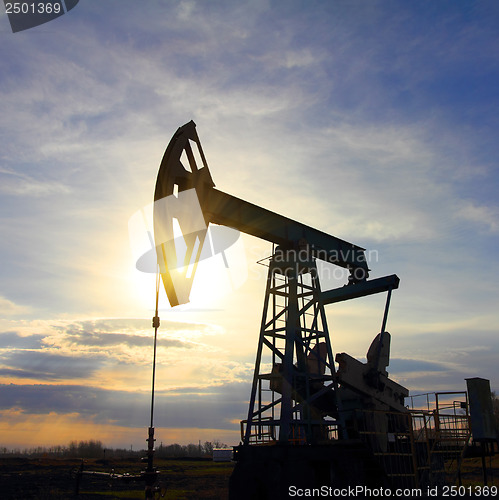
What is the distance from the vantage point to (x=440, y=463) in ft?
41.0

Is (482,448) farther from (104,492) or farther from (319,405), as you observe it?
(104,492)

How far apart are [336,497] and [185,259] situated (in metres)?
5.75

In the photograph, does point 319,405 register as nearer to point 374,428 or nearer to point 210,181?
point 374,428

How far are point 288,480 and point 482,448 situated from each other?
6.44m

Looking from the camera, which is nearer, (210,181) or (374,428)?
(210,181)

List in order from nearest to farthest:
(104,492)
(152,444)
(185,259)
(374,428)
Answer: (152,444), (185,259), (374,428), (104,492)

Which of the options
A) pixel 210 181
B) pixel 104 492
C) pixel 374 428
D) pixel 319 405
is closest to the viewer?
pixel 210 181

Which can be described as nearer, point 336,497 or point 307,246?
point 336,497

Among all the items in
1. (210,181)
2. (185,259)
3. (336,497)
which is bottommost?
(336,497)

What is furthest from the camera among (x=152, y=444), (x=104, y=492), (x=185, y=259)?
(x=104, y=492)

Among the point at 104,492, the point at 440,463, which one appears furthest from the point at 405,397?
Answer: the point at 104,492

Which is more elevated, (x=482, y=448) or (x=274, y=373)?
(x=274, y=373)

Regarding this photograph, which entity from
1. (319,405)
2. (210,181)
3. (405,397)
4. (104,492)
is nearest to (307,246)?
(210,181)

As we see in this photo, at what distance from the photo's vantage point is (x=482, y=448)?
12570 millimetres
